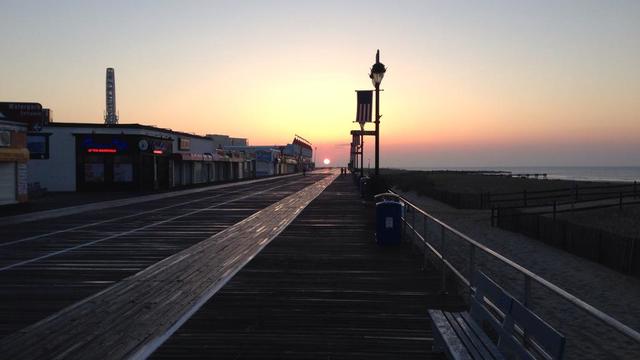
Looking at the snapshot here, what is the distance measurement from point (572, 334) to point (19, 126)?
96.6ft

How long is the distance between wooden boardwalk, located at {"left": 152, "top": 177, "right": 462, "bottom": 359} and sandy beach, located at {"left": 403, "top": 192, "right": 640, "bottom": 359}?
2.39 meters

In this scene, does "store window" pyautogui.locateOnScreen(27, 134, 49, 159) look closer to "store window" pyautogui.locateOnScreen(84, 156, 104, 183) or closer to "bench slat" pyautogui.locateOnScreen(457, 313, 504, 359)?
"store window" pyautogui.locateOnScreen(84, 156, 104, 183)

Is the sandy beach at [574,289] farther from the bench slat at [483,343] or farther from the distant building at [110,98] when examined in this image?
the distant building at [110,98]

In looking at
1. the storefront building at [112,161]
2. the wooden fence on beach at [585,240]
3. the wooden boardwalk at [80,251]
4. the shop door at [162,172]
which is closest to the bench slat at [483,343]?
the wooden boardwalk at [80,251]

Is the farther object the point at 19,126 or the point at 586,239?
the point at 19,126

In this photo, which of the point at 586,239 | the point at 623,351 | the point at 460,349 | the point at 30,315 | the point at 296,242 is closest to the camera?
the point at 460,349

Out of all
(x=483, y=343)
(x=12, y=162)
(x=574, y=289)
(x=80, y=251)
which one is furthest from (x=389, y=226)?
(x=12, y=162)

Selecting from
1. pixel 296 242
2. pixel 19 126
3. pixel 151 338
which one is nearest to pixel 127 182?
pixel 19 126

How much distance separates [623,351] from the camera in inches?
320

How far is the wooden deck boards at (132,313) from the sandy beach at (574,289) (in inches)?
235

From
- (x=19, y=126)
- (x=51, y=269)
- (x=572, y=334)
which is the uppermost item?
(x=19, y=126)

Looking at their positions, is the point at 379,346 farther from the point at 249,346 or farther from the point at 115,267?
the point at 115,267

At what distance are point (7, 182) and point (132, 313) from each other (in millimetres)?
25348

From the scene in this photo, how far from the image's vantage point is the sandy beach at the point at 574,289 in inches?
337
